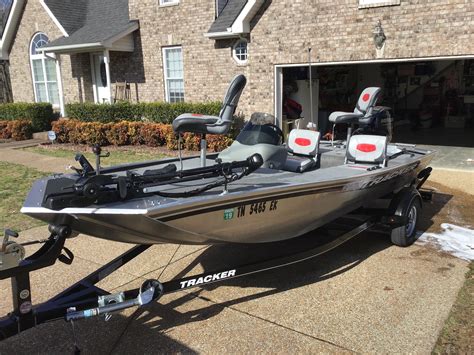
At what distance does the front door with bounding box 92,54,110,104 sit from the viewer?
650 inches

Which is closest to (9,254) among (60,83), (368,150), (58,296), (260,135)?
(58,296)

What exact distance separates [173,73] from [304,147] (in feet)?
33.4

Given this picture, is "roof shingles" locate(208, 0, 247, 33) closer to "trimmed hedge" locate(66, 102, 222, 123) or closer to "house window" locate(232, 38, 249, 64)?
"house window" locate(232, 38, 249, 64)

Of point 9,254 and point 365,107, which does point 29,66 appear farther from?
point 9,254

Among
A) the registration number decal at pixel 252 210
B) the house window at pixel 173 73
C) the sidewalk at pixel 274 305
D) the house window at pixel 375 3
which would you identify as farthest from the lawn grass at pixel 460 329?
the house window at pixel 173 73

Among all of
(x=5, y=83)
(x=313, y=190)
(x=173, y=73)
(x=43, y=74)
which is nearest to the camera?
(x=313, y=190)

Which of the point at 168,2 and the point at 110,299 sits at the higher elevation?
the point at 168,2

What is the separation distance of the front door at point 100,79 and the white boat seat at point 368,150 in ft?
42.6

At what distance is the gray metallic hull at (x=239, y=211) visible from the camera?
122 inches

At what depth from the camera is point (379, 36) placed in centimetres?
947

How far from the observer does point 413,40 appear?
9234 mm

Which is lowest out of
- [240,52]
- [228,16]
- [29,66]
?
[240,52]

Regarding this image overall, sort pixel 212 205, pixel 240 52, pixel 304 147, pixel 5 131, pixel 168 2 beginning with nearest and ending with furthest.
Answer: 1. pixel 212 205
2. pixel 304 147
3. pixel 240 52
4. pixel 168 2
5. pixel 5 131

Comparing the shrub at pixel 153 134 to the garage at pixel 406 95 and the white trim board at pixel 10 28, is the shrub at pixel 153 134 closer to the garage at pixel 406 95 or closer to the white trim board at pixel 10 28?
the garage at pixel 406 95
